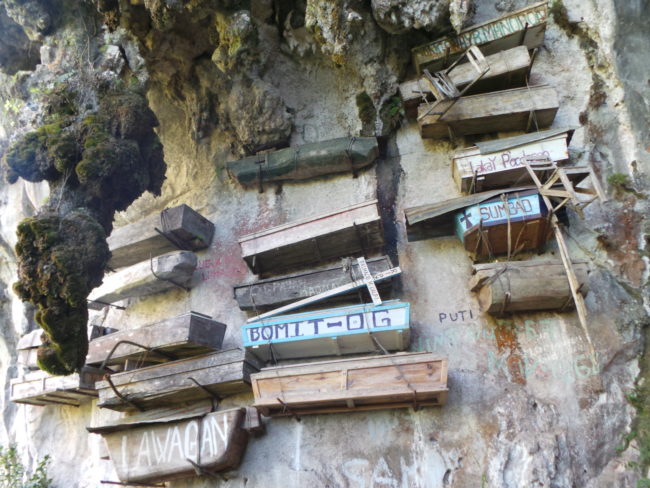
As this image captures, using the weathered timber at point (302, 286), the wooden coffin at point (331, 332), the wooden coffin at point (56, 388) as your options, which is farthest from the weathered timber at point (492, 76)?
the wooden coffin at point (56, 388)

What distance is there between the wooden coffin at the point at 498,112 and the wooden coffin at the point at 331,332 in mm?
2608

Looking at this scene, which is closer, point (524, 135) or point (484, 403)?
point (484, 403)

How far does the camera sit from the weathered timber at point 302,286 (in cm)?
593

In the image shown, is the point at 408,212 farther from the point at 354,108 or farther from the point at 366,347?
the point at 354,108

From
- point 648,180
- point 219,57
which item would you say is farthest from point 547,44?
point 219,57

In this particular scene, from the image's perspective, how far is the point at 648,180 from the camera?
19.5 feet

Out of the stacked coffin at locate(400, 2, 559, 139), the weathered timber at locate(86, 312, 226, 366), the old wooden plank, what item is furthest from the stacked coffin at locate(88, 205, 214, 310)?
the stacked coffin at locate(400, 2, 559, 139)

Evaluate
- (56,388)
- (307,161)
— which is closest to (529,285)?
(307,161)

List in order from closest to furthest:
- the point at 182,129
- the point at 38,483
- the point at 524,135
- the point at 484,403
Result: the point at 484,403
the point at 524,135
the point at 38,483
the point at 182,129

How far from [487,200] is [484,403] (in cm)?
221

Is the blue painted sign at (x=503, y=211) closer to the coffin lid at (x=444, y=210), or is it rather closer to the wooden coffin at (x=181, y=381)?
the coffin lid at (x=444, y=210)

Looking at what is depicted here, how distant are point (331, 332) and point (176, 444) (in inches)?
82.5

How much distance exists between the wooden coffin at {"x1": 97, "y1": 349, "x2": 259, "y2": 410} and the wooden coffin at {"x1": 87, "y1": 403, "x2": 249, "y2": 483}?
0.25m

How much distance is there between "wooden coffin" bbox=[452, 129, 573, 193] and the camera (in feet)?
19.4
